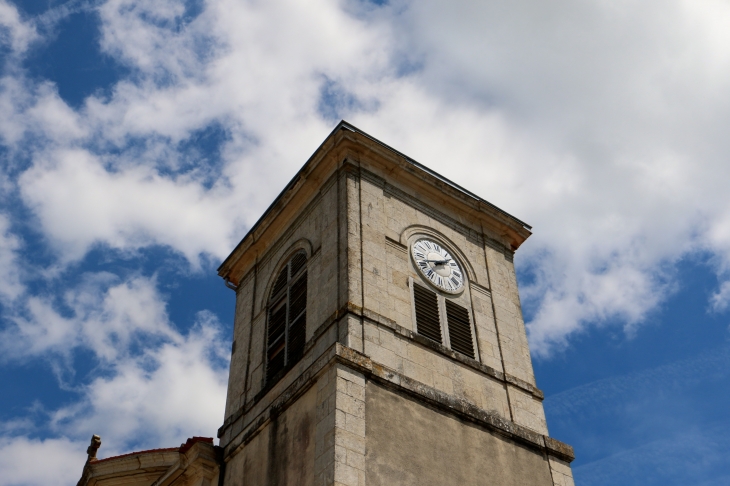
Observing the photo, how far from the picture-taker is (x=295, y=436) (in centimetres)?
1462

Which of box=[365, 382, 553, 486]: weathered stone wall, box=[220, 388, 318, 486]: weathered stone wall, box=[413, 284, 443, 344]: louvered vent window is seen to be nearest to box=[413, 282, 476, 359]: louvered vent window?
box=[413, 284, 443, 344]: louvered vent window

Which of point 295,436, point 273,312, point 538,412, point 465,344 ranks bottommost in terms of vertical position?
point 295,436

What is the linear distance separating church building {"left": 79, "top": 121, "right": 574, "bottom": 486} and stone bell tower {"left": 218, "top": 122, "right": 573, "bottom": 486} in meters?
0.03

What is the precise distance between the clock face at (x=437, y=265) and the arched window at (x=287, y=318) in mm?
2246

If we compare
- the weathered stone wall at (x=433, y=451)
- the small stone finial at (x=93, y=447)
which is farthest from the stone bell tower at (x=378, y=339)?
the small stone finial at (x=93, y=447)

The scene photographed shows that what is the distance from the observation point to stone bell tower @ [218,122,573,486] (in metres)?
14.3

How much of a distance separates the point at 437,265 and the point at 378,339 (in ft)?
10.0

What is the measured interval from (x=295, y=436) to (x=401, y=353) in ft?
7.56

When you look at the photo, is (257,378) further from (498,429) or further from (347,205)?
(498,429)

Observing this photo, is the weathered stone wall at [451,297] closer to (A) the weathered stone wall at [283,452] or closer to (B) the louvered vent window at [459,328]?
(B) the louvered vent window at [459,328]

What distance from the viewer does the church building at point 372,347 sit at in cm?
1430

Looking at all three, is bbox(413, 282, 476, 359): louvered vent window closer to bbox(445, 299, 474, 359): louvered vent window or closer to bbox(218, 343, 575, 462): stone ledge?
bbox(445, 299, 474, 359): louvered vent window

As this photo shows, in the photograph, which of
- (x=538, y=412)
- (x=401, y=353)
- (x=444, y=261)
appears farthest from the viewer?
(x=444, y=261)

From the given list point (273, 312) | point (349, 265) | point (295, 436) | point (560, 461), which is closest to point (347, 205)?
point (349, 265)
